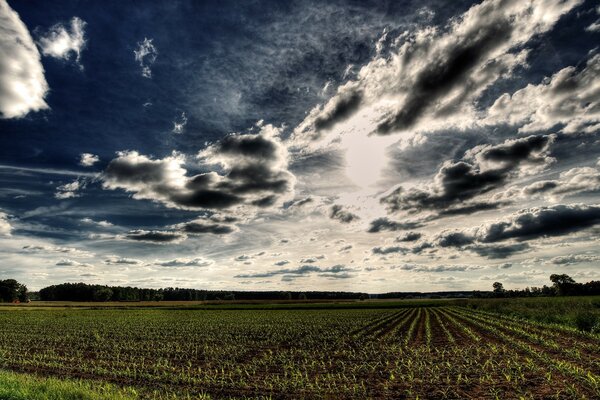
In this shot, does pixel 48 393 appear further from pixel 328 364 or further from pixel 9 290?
pixel 9 290

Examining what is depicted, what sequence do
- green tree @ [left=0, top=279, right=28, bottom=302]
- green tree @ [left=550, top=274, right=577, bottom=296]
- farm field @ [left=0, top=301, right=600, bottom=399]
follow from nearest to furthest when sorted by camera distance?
farm field @ [left=0, top=301, right=600, bottom=399]
green tree @ [left=0, top=279, right=28, bottom=302]
green tree @ [left=550, top=274, right=577, bottom=296]

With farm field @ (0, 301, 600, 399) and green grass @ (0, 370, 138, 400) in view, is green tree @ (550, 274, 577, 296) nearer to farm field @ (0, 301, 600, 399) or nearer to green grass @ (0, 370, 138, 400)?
farm field @ (0, 301, 600, 399)

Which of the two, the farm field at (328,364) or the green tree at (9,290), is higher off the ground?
the green tree at (9,290)

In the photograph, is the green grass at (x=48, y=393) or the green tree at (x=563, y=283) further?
the green tree at (x=563, y=283)

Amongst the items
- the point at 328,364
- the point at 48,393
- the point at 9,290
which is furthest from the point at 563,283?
the point at 9,290

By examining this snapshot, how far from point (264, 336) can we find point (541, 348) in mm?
20776

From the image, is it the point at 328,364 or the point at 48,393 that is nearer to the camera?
the point at 48,393

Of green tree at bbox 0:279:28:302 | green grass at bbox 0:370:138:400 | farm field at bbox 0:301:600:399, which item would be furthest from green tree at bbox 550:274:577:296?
green tree at bbox 0:279:28:302

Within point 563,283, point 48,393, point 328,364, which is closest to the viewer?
point 48,393

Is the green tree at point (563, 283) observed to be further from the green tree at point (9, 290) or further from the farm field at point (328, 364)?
the green tree at point (9, 290)

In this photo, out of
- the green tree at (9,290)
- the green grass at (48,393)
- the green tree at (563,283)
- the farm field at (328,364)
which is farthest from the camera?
the green tree at (563,283)

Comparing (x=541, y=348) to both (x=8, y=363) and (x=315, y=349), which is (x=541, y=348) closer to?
(x=315, y=349)

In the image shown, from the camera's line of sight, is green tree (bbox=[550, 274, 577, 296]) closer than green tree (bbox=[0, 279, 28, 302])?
No

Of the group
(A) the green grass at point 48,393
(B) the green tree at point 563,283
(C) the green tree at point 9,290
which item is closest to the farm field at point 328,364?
(A) the green grass at point 48,393
